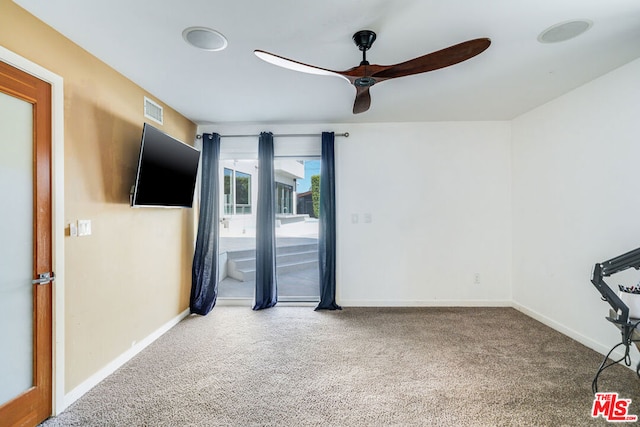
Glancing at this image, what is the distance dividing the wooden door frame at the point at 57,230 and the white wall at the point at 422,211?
213 cm

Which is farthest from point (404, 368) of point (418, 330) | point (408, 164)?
point (408, 164)

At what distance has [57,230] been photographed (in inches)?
75.2

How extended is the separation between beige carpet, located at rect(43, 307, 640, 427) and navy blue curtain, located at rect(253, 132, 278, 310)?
1.99ft

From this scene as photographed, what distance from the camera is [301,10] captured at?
1718 millimetres

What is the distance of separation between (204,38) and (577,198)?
3.49 m

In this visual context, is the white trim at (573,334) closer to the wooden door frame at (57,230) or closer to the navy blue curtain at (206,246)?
the navy blue curtain at (206,246)

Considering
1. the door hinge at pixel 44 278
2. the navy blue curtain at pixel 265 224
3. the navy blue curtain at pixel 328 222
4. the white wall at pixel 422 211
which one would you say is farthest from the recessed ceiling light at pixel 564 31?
the door hinge at pixel 44 278

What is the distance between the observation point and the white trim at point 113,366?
205cm

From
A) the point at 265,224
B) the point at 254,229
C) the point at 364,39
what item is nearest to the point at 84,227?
the point at 265,224

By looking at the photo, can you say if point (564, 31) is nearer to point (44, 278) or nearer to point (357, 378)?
point (357, 378)

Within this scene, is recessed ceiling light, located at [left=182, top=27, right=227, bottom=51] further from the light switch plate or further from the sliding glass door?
the sliding glass door

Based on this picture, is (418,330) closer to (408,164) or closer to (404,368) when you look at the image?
(404,368)

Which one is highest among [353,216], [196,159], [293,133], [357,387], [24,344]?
[293,133]

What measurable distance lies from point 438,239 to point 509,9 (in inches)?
107
